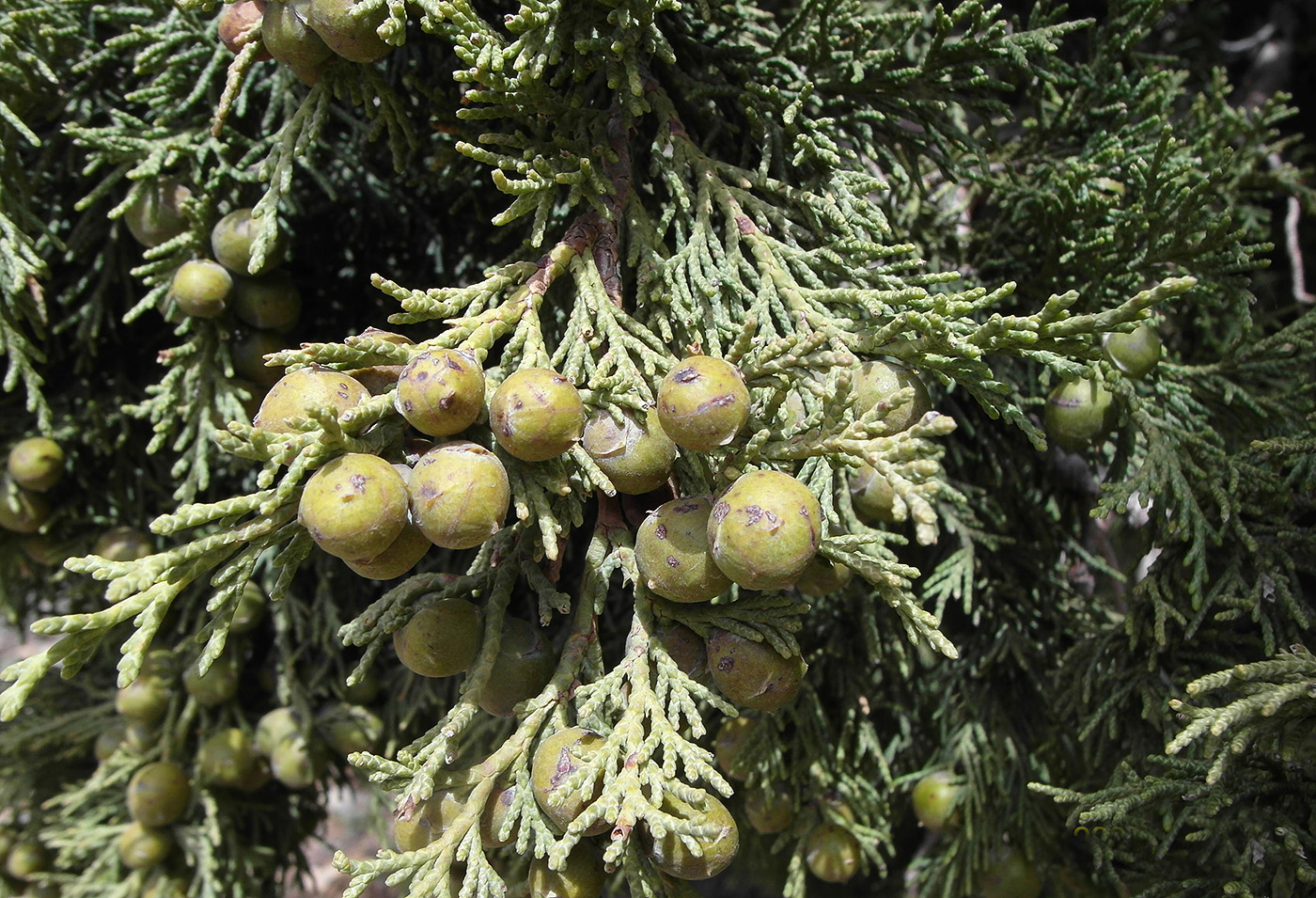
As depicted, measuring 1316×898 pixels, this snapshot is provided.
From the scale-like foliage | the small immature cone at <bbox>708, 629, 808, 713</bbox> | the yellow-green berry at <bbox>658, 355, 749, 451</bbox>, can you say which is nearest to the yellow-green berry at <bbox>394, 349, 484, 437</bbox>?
the scale-like foliage

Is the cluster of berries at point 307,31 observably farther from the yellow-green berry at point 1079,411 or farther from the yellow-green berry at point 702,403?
the yellow-green berry at point 1079,411

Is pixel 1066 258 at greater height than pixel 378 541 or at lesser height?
greater

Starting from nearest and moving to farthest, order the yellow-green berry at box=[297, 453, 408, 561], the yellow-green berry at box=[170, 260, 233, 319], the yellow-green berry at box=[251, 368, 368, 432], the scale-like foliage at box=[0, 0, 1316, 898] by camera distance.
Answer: the yellow-green berry at box=[297, 453, 408, 561], the yellow-green berry at box=[251, 368, 368, 432], the scale-like foliage at box=[0, 0, 1316, 898], the yellow-green berry at box=[170, 260, 233, 319]

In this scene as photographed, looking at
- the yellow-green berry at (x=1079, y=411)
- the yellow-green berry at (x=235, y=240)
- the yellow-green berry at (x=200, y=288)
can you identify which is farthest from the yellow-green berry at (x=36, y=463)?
the yellow-green berry at (x=1079, y=411)

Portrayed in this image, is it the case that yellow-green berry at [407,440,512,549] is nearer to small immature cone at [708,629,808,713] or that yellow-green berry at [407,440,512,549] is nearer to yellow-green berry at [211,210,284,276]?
small immature cone at [708,629,808,713]

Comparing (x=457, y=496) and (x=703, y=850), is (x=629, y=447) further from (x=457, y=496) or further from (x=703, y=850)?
(x=703, y=850)

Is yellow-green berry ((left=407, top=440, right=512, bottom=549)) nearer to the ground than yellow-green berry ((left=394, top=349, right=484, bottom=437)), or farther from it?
nearer to the ground

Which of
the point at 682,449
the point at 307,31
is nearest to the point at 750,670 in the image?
the point at 682,449

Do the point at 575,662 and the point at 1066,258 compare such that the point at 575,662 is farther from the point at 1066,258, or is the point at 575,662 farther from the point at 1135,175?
the point at 1135,175

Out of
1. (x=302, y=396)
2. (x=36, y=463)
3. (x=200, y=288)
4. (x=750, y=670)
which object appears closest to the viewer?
(x=302, y=396)

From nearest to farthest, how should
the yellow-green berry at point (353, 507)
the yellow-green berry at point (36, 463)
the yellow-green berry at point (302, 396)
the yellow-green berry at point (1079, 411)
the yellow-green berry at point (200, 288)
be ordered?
the yellow-green berry at point (353, 507) → the yellow-green berry at point (302, 396) → the yellow-green berry at point (1079, 411) → the yellow-green berry at point (200, 288) → the yellow-green berry at point (36, 463)

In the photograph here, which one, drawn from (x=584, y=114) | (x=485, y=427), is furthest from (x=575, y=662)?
(x=584, y=114)
